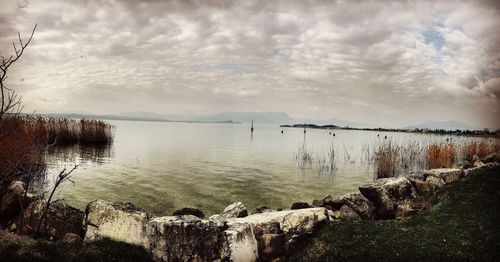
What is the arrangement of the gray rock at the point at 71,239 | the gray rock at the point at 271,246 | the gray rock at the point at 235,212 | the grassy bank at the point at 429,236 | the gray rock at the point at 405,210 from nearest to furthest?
the grassy bank at the point at 429,236, the gray rock at the point at 71,239, the gray rock at the point at 271,246, the gray rock at the point at 405,210, the gray rock at the point at 235,212

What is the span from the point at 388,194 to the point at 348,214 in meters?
3.00

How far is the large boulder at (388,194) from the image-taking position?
16.7 metres

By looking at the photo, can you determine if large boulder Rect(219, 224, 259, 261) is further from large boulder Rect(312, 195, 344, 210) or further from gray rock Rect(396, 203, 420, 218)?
gray rock Rect(396, 203, 420, 218)

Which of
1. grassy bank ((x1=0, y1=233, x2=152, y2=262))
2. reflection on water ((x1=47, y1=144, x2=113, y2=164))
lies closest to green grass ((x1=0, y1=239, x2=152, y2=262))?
grassy bank ((x1=0, y1=233, x2=152, y2=262))

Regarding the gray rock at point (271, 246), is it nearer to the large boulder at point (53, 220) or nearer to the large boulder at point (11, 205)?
the large boulder at point (53, 220)

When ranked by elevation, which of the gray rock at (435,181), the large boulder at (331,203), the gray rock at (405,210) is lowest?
the large boulder at (331,203)

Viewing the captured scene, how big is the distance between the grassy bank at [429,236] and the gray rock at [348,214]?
5.95ft

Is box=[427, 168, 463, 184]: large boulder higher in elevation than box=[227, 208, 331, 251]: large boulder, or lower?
higher

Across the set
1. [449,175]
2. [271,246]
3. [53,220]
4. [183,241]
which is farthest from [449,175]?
[53,220]

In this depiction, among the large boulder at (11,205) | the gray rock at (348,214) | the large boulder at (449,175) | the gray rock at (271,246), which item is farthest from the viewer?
the large boulder at (449,175)

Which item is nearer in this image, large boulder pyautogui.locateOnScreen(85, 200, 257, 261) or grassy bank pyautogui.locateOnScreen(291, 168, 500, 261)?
grassy bank pyautogui.locateOnScreen(291, 168, 500, 261)

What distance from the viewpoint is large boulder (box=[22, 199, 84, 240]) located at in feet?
43.5

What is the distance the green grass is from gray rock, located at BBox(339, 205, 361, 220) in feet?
26.7

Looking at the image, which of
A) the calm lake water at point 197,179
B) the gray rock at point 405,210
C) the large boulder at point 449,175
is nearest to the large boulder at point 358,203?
the gray rock at point 405,210
